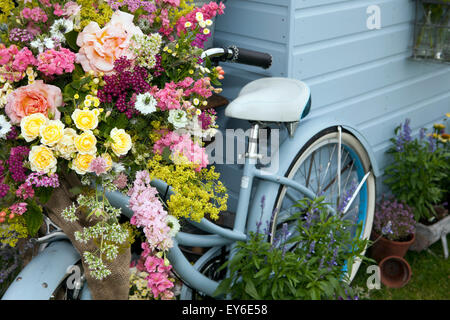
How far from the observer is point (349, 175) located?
2.85 m

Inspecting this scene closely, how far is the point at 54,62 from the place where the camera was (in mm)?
1376

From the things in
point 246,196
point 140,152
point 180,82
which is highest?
point 180,82

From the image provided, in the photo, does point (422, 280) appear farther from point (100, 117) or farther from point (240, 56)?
point (100, 117)

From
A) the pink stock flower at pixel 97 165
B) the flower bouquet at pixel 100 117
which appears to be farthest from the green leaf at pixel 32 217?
the pink stock flower at pixel 97 165

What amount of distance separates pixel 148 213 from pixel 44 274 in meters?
0.49

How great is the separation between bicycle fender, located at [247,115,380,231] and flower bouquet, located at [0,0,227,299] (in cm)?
63

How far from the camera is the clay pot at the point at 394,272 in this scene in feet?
10.0

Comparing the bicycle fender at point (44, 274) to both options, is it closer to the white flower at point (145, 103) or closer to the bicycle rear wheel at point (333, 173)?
the white flower at point (145, 103)

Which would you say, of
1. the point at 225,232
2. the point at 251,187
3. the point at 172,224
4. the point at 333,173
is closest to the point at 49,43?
the point at 172,224

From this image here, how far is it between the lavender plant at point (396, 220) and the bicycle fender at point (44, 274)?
1946 millimetres

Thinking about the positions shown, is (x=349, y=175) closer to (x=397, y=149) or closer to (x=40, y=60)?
(x=397, y=149)

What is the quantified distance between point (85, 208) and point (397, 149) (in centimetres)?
219
